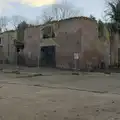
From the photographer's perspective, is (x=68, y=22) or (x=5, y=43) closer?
(x=68, y=22)

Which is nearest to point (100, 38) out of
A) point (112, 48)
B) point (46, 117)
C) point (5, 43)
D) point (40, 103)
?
point (112, 48)

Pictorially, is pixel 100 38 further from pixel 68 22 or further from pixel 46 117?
pixel 46 117

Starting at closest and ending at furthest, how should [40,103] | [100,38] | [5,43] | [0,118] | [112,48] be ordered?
1. [0,118]
2. [40,103]
3. [100,38]
4. [112,48]
5. [5,43]

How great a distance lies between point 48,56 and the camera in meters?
48.9

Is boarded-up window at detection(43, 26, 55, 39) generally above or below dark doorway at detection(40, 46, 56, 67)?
above

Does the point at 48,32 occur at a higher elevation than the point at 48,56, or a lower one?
higher

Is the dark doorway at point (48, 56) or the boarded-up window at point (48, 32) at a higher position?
the boarded-up window at point (48, 32)

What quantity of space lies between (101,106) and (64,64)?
33919 millimetres

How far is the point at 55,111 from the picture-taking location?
1041 cm

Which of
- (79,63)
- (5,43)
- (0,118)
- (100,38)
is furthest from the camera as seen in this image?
(5,43)

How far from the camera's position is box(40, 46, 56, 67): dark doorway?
47.8 metres

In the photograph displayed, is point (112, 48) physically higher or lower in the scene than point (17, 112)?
higher

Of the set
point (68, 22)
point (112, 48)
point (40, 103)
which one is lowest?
point (40, 103)

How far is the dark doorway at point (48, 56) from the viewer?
47828mm
